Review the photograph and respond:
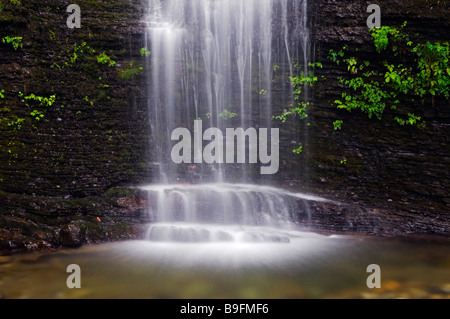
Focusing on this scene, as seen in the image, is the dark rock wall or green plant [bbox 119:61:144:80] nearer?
the dark rock wall

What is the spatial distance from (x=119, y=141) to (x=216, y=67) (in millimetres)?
2659

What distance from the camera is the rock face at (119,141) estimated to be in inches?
235

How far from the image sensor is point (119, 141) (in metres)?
6.93

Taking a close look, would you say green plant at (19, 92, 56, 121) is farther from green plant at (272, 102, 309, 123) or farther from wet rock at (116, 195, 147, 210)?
green plant at (272, 102, 309, 123)

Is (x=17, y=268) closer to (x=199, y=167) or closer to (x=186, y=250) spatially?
(x=186, y=250)

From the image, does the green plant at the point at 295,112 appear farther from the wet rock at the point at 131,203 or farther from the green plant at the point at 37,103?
the green plant at the point at 37,103

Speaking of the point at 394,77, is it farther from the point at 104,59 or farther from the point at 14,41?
the point at 14,41

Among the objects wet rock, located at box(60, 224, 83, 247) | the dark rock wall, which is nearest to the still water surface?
wet rock, located at box(60, 224, 83, 247)

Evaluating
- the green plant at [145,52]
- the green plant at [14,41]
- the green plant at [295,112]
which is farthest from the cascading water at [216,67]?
the green plant at [14,41]

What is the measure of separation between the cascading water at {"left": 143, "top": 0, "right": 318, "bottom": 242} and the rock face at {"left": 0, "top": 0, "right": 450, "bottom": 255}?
1.08ft

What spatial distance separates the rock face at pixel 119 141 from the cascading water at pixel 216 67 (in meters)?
A: 0.33

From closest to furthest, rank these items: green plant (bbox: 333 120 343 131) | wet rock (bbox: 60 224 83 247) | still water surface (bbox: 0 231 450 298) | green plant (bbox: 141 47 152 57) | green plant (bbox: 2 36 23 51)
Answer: still water surface (bbox: 0 231 450 298)
wet rock (bbox: 60 224 83 247)
green plant (bbox: 2 36 23 51)
green plant (bbox: 333 120 343 131)
green plant (bbox: 141 47 152 57)

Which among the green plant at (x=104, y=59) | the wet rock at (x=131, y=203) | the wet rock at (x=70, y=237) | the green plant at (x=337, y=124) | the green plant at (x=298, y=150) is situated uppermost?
the green plant at (x=104, y=59)

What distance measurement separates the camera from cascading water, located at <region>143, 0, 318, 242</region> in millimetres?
6992
